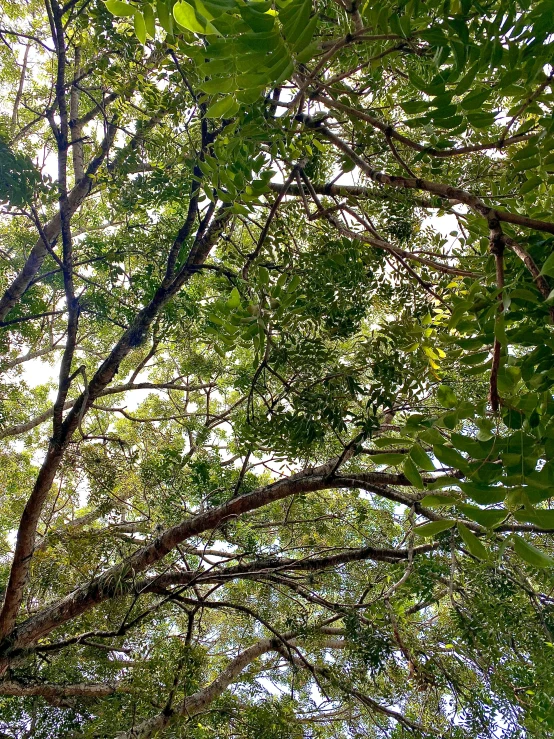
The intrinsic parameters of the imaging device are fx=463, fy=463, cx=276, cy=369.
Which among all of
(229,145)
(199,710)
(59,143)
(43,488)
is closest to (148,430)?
(43,488)

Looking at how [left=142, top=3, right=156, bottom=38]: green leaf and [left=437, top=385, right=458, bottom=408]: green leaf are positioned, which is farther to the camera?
[left=437, top=385, right=458, bottom=408]: green leaf

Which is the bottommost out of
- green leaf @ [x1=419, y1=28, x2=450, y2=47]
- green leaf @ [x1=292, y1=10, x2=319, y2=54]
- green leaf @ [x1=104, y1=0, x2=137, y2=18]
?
→ green leaf @ [x1=292, y1=10, x2=319, y2=54]

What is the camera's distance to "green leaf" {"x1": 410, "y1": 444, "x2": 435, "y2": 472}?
780 millimetres

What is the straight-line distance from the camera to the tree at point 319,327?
75cm

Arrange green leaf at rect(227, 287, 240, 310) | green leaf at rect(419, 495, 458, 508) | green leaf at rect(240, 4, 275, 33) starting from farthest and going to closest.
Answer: green leaf at rect(227, 287, 240, 310)
green leaf at rect(419, 495, 458, 508)
green leaf at rect(240, 4, 275, 33)

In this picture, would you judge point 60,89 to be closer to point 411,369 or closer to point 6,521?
point 411,369

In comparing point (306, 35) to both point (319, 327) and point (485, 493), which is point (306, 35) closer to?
point (485, 493)

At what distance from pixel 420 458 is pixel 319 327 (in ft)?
4.00

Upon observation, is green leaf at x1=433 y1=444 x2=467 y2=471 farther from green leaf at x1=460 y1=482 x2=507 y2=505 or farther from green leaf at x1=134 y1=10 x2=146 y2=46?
green leaf at x1=134 y1=10 x2=146 y2=46

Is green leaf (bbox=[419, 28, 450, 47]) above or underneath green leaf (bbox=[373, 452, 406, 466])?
above

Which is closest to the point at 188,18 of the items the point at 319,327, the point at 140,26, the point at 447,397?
the point at 140,26

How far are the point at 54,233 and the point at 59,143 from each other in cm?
202

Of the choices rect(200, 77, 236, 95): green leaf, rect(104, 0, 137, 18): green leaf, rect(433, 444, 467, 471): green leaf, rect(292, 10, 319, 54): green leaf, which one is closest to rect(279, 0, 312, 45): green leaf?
rect(292, 10, 319, 54): green leaf

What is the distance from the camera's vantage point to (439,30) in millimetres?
727
